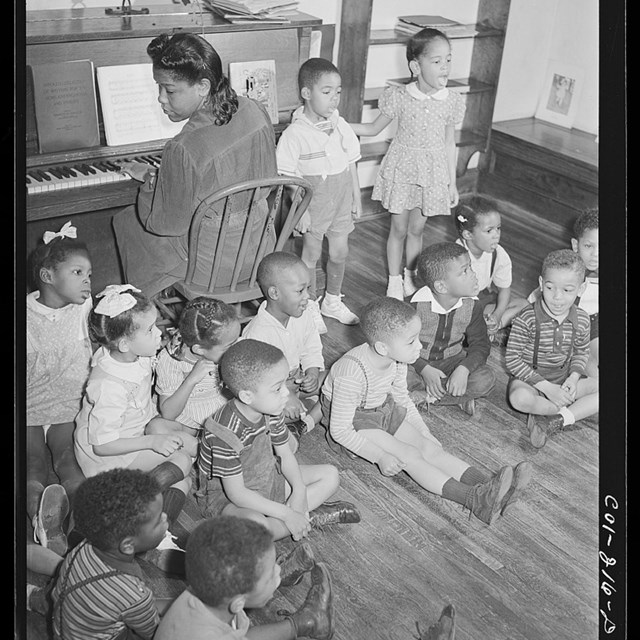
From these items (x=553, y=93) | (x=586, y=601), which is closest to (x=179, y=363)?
(x=586, y=601)

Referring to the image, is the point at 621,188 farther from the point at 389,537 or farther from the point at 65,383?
the point at 65,383

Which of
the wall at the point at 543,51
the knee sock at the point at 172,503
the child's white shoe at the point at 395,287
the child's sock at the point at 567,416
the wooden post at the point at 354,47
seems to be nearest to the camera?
the wall at the point at 543,51

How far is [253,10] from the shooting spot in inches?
109

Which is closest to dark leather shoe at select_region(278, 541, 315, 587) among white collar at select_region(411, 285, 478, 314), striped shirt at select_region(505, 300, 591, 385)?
white collar at select_region(411, 285, 478, 314)

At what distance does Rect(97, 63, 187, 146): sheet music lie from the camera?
2654mm

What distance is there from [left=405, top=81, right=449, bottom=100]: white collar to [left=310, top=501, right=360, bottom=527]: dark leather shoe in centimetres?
143

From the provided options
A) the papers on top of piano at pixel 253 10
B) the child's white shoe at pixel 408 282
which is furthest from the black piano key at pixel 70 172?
the child's white shoe at pixel 408 282

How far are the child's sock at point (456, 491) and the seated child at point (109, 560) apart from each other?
3.08 feet

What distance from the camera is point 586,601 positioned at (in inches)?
80.0

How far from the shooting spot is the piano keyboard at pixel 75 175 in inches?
99.4

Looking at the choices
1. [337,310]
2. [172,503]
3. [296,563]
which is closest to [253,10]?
[337,310]

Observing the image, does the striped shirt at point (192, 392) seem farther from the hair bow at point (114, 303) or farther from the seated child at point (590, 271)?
the seated child at point (590, 271)

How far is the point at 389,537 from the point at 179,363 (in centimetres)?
70
